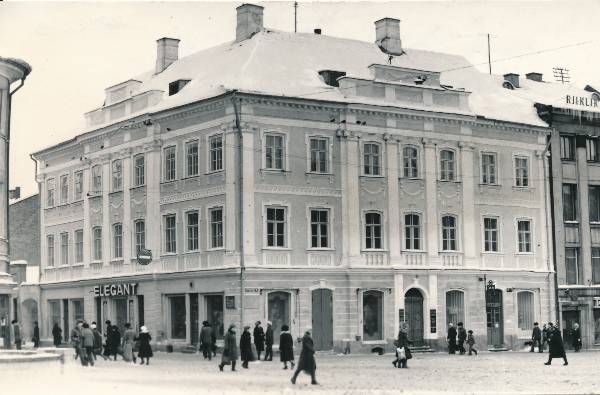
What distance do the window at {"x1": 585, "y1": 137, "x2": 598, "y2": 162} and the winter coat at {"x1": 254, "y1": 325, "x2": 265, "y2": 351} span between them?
65.5 feet

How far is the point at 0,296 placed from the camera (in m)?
27.8

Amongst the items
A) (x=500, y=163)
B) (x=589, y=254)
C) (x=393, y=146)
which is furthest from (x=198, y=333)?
(x=589, y=254)

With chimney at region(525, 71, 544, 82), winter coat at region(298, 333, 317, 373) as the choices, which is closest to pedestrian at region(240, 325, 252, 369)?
winter coat at region(298, 333, 317, 373)

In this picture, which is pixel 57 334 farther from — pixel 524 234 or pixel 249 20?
pixel 524 234

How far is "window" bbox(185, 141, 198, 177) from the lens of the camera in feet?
142

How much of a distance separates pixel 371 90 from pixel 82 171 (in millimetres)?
15022

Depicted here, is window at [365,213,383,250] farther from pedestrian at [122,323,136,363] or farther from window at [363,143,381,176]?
pedestrian at [122,323,136,363]

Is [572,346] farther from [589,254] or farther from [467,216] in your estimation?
[467,216]

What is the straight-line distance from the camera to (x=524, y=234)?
48.4m

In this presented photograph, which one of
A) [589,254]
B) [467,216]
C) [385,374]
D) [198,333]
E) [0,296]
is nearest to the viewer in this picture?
[0,296]

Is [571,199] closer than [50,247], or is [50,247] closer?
[571,199]

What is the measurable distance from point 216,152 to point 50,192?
1497 centimetres

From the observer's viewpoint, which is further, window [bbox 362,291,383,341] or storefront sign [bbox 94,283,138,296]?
storefront sign [bbox 94,283,138,296]

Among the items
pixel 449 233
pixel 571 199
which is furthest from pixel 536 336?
pixel 571 199
